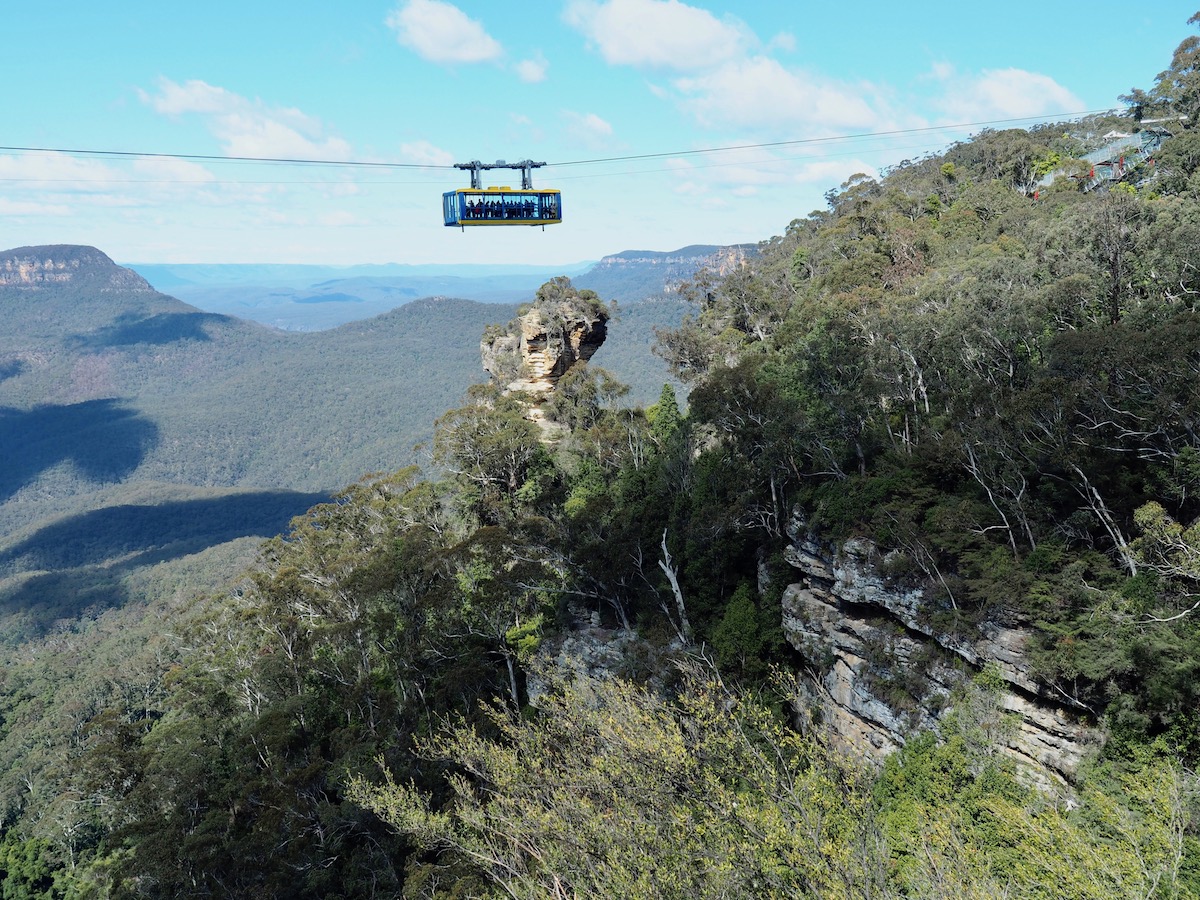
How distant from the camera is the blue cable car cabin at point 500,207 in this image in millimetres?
24458

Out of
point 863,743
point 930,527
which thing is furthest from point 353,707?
point 930,527

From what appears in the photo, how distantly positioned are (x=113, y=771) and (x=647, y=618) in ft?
94.4

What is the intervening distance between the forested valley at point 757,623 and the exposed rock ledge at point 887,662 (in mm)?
226

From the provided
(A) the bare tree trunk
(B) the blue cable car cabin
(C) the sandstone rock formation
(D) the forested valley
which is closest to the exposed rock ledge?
(D) the forested valley

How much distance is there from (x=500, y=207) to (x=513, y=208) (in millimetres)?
474

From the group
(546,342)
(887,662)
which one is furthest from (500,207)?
(546,342)

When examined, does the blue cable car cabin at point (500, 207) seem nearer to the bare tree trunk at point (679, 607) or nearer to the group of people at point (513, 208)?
the group of people at point (513, 208)

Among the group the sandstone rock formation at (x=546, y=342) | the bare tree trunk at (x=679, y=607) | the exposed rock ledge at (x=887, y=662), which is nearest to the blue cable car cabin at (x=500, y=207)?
the bare tree trunk at (x=679, y=607)

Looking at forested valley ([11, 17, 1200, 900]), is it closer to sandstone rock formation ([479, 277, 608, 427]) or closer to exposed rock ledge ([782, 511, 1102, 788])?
exposed rock ledge ([782, 511, 1102, 788])

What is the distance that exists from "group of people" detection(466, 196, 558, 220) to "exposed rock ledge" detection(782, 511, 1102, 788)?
1431 centimetres

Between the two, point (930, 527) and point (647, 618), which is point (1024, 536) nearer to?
point (930, 527)

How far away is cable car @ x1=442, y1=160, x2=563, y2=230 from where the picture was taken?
24.5 m

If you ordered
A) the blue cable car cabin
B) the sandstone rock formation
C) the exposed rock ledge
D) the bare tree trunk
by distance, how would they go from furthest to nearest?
the sandstone rock formation, the bare tree trunk, the blue cable car cabin, the exposed rock ledge

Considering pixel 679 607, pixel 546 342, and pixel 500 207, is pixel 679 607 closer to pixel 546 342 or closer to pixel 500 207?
pixel 500 207
